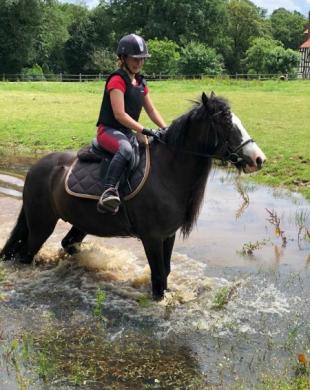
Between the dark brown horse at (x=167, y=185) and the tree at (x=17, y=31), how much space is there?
5437 cm

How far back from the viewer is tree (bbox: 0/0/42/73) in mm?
56769

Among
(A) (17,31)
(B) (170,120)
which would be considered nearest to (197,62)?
(A) (17,31)

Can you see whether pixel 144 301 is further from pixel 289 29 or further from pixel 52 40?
pixel 289 29

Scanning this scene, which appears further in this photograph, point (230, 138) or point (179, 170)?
point (179, 170)

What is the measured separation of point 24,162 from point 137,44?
33.0 ft

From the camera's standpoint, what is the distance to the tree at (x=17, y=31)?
5677cm

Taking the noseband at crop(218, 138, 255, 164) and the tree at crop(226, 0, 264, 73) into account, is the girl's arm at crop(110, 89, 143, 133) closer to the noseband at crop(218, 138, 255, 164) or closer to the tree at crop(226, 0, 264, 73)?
the noseband at crop(218, 138, 255, 164)

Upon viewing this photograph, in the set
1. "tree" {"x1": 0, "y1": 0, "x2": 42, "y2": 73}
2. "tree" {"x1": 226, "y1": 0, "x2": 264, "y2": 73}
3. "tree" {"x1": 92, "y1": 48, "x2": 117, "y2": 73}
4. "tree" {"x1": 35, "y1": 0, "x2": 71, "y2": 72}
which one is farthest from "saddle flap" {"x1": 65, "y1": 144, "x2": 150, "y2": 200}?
"tree" {"x1": 226, "y1": 0, "x2": 264, "y2": 73}

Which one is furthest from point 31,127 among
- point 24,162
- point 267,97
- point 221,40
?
point 221,40

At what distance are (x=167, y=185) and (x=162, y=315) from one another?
140cm

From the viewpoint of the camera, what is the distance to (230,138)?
546 cm

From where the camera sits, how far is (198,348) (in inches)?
202

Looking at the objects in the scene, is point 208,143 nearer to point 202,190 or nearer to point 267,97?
point 202,190

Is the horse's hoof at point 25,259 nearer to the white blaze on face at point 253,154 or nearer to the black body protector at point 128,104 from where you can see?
the black body protector at point 128,104
